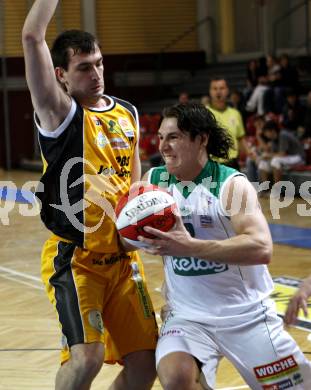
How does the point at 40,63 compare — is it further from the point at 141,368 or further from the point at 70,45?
the point at 141,368

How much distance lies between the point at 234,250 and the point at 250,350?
1.58 ft

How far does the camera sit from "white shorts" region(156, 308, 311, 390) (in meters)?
3.41

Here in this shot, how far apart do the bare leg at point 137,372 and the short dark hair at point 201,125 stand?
993 millimetres

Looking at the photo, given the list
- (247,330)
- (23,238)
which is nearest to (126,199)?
(247,330)

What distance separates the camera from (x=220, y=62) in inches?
780

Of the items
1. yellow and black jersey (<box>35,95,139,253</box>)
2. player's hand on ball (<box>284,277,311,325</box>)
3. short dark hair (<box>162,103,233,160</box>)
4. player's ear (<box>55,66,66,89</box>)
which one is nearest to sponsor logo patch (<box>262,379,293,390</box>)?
player's hand on ball (<box>284,277,311,325</box>)

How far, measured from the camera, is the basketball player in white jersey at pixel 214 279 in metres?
3.34

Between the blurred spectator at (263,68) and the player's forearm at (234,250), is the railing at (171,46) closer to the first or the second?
the blurred spectator at (263,68)

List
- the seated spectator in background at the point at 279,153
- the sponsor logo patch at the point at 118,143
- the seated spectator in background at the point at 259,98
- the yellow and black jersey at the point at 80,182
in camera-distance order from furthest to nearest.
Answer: the seated spectator in background at the point at 259,98, the seated spectator in background at the point at 279,153, the sponsor logo patch at the point at 118,143, the yellow and black jersey at the point at 80,182

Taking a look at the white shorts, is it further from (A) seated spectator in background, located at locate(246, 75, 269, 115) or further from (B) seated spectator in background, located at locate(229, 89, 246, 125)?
(B) seated spectator in background, located at locate(229, 89, 246, 125)

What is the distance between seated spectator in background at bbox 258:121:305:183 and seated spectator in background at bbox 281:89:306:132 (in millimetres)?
280

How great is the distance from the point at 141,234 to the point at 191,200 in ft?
1.29

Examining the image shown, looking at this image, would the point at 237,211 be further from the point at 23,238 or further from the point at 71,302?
the point at 23,238

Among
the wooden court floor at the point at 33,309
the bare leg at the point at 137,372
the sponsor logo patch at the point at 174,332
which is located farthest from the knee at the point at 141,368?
the wooden court floor at the point at 33,309
